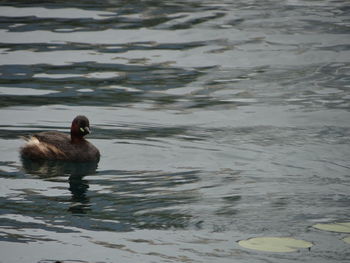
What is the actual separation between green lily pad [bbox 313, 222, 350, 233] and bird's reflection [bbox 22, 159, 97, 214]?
2.74 meters

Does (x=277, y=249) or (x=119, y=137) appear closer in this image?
(x=277, y=249)

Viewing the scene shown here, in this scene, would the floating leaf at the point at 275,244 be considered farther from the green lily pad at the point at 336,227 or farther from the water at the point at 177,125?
the green lily pad at the point at 336,227

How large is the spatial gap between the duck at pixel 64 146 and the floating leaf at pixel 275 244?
4.16 meters

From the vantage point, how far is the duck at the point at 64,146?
13057mm

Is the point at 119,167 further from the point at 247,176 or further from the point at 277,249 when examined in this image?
the point at 277,249

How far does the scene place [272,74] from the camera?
18.8 m

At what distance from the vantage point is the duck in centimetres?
1306

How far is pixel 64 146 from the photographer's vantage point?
43.7ft

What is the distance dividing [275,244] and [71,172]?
434 centimetres

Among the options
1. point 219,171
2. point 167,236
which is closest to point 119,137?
point 219,171

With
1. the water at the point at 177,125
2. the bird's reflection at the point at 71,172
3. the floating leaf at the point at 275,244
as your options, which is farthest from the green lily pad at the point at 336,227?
the bird's reflection at the point at 71,172

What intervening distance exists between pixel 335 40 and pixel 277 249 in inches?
530

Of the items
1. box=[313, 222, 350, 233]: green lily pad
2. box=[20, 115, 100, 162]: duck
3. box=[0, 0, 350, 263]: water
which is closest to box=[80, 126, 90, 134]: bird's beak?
box=[20, 115, 100, 162]: duck

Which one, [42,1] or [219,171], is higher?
[42,1]
